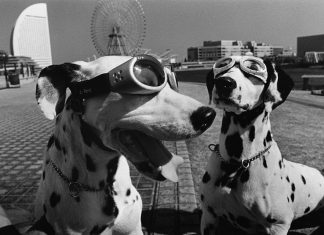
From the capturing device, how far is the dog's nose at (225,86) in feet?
9.77

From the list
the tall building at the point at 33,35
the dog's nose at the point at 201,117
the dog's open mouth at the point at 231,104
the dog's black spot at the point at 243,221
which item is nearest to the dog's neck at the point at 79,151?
the dog's nose at the point at 201,117

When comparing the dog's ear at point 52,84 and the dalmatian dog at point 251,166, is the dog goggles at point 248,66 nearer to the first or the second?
the dalmatian dog at point 251,166

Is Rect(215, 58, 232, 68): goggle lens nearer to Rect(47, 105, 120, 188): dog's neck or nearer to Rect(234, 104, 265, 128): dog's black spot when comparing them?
Rect(234, 104, 265, 128): dog's black spot

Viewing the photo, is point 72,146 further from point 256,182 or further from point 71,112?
→ point 256,182

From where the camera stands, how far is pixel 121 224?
243 cm

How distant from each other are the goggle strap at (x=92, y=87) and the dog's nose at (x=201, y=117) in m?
0.52

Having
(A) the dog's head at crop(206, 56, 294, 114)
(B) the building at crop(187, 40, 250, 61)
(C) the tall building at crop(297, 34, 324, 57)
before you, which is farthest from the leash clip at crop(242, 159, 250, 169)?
(B) the building at crop(187, 40, 250, 61)

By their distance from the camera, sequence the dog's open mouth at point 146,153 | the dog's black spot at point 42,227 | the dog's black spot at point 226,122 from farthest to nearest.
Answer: the dog's black spot at point 226,122 → the dog's black spot at point 42,227 → the dog's open mouth at point 146,153

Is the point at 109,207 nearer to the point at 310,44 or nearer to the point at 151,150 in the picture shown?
the point at 151,150

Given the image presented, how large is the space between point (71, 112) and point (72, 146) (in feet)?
0.72

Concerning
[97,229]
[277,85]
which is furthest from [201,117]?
[277,85]

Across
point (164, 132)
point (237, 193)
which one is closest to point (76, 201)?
point (164, 132)

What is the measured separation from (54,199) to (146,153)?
756 mm

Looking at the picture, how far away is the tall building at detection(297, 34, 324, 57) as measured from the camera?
131500mm
